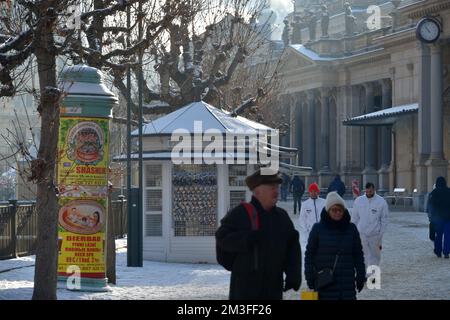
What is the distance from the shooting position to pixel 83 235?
1742 centimetres

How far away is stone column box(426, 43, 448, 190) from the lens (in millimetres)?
48125

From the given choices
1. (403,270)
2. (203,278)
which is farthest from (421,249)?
(203,278)

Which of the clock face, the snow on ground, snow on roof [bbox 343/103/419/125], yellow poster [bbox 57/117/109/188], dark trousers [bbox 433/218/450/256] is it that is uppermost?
the clock face

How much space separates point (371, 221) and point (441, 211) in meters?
6.46

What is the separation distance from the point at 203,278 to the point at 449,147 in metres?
34.3

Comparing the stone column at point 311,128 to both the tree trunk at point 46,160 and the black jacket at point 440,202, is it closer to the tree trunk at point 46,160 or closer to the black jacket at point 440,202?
the black jacket at point 440,202

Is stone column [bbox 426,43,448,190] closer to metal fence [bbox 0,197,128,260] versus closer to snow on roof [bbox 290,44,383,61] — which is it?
metal fence [bbox 0,197,128,260]

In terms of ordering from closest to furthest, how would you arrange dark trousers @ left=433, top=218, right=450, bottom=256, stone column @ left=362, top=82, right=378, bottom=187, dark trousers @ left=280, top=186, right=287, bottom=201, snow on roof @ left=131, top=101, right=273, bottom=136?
snow on roof @ left=131, top=101, right=273, bottom=136
dark trousers @ left=433, top=218, right=450, bottom=256
dark trousers @ left=280, top=186, right=287, bottom=201
stone column @ left=362, top=82, right=378, bottom=187

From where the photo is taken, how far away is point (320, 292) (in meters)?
10.9

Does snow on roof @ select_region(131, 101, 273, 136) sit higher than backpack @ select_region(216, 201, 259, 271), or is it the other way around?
snow on roof @ select_region(131, 101, 273, 136)

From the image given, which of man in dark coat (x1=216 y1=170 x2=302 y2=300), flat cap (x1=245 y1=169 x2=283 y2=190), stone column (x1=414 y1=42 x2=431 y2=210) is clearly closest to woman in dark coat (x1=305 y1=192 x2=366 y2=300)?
man in dark coat (x1=216 y1=170 x2=302 y2=300)

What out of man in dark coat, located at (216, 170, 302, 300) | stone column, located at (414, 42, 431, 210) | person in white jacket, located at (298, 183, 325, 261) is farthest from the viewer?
stone column, located at (414, 42, 431, 210)

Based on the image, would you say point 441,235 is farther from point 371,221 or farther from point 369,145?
point 369,145

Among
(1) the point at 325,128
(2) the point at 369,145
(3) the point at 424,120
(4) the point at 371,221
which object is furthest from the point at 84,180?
(1) the point at 325,128
